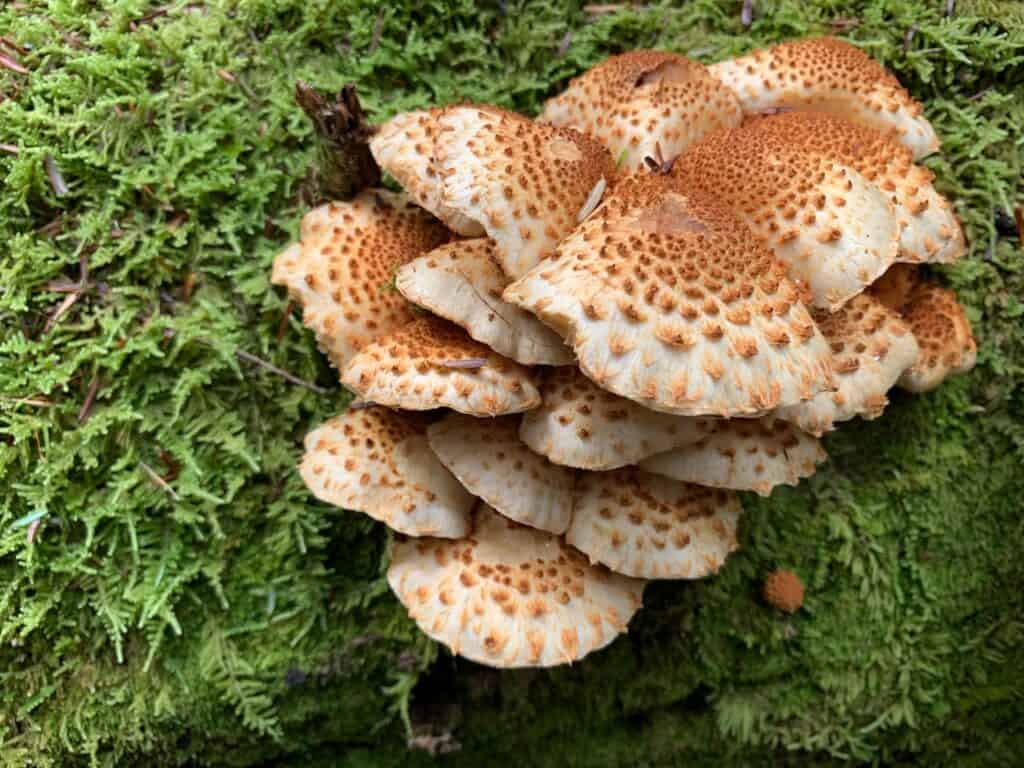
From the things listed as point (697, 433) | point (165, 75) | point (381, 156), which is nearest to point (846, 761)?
point (697, 433)

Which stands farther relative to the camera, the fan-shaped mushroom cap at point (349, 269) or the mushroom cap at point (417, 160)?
the fan-shaped mushroom cap at point (349, 269)

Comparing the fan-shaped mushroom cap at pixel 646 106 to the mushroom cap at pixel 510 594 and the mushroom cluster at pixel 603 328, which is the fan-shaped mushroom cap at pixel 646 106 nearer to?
the mushroom cluster at pixel 603 328

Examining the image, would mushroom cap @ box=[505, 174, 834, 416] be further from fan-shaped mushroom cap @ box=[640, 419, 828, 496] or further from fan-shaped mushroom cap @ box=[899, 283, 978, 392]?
fan-shaped mushroom cap @ box=[899, 283, 978, 392]

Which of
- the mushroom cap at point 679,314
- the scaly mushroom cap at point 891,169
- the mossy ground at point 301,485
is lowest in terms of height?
the mossy ground at point 301,485

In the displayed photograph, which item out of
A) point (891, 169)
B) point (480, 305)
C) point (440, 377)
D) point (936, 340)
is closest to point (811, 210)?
point (891, 169)

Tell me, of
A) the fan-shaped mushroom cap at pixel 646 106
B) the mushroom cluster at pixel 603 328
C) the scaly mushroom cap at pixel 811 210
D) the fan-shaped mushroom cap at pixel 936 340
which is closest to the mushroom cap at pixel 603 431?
the mushroom cluster at pixel 603 328

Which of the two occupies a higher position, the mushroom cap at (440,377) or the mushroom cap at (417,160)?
the mushroom cap at (417,160)

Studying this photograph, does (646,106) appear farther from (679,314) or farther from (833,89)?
(679,314)
